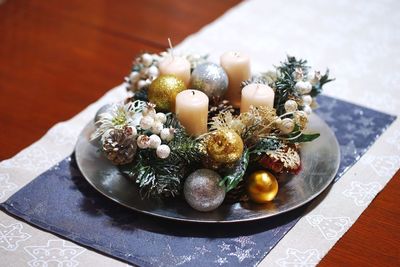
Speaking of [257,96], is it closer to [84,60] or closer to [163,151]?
[163,151]

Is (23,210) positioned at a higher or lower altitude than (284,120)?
lower

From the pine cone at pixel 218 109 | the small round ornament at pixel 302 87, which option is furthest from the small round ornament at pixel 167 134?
the small round ornament at pixel 302 87

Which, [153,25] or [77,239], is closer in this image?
[77,239]

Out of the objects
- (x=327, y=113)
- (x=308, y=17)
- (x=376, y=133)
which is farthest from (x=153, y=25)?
(x=376, y=133)

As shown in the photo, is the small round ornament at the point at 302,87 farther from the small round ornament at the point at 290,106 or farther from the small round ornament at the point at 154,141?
the small round ornament at the point at 154,141

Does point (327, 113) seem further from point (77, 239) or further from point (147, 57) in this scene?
point (77, 239)

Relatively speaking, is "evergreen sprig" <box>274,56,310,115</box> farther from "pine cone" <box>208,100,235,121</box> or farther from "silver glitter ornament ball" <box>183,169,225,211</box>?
"silver glitter ornament ball" <box>183,169,225,211</box>

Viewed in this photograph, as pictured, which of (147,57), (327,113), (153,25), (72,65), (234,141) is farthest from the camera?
(153,25)

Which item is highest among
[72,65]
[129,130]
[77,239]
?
[129,130]
